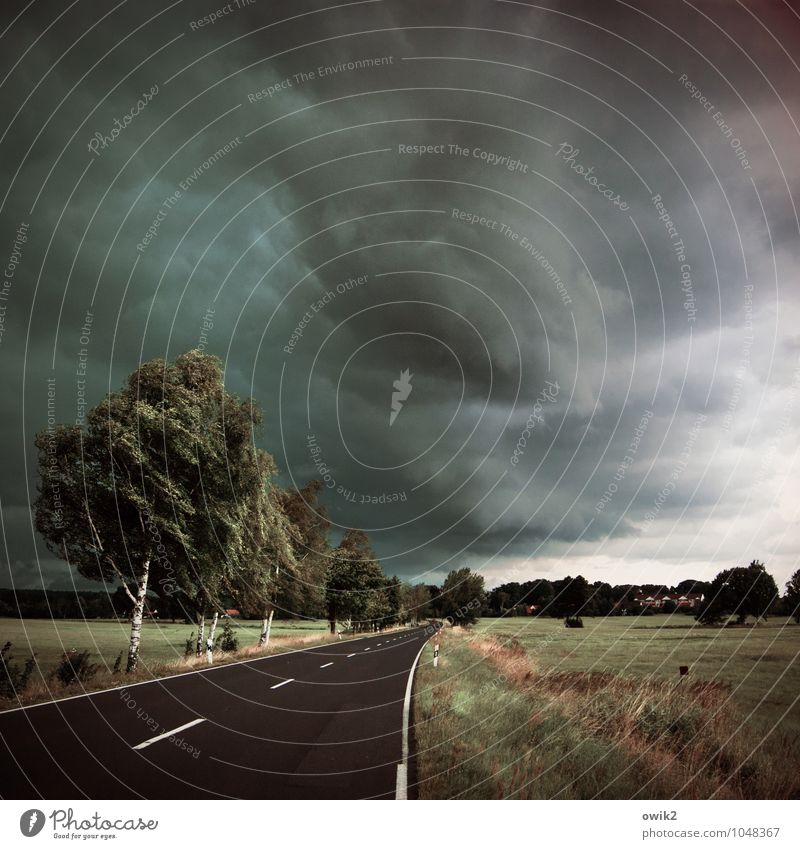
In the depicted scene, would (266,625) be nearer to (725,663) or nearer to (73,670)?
(73,670)

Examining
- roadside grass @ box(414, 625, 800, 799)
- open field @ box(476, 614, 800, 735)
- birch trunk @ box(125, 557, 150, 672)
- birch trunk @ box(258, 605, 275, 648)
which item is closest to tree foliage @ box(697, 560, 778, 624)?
open field @ box(476, 614, 800, 735)

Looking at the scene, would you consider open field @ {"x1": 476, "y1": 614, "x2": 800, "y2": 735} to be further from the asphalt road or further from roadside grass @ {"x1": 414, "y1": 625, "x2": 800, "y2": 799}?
the asphalt road

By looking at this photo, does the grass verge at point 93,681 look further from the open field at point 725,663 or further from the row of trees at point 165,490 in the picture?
the open field at point 725,663

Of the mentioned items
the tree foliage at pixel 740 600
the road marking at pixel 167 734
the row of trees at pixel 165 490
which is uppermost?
the row of trees at pixel 165 490

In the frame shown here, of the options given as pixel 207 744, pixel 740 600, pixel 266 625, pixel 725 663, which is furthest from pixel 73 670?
pixel 740 600

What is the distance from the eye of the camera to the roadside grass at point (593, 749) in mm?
6434

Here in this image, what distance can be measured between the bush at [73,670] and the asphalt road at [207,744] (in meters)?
1.79

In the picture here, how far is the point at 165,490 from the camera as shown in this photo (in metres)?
18.6

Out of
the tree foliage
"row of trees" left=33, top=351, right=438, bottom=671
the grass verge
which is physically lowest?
the tree foliage

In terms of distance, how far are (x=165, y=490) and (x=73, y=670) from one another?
5779mm

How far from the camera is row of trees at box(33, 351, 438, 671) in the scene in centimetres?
1894

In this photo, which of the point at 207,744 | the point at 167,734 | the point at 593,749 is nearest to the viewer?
the point at 593,749

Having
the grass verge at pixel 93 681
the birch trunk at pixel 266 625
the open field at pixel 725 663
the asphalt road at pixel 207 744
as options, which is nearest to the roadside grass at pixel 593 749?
the asphalt road at pixel 207 744

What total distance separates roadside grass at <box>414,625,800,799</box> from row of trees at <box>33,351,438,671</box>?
35.0 ft
